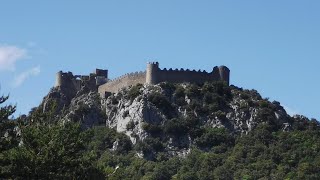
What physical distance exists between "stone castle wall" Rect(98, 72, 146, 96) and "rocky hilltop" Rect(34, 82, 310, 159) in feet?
7.11

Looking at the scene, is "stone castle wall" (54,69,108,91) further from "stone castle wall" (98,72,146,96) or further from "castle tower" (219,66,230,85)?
"castle tower" (219,66,230,85)

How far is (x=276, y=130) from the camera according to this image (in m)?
106

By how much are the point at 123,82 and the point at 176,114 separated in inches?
439

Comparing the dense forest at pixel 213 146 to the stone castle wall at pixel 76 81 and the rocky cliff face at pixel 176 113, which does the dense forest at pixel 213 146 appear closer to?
the rocky cliff face at pixel 176 113

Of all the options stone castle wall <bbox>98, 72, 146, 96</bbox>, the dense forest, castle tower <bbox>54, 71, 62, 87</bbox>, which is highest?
castle tower <bbox>54, 71, 62, 87</bbox>

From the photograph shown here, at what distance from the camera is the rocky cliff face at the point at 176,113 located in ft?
340

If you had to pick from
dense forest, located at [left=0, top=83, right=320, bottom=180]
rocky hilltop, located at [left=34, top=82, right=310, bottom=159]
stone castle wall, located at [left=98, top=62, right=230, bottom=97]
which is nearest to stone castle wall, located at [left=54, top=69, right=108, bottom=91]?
stone castle wall, located at [left=98, top=62, right=230, bottom=97]

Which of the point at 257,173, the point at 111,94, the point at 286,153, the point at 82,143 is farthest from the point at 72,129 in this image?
the point at 111,94

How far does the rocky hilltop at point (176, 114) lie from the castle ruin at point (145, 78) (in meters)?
1.64

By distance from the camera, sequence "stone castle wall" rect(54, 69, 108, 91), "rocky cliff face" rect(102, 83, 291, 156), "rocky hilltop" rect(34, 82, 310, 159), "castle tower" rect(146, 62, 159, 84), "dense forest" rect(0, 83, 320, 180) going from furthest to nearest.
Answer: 1. "stone castle wall" rect(54, 69, 108, 91)
2. "castle tower" rect(146, 62, 159, 84)
3. "rocky cliff face" rect(102, 83, 291, 156)
4. "rocky hilltop" rect(34, 82, 310, 159)
5. "dense forest" rect(0, 83, 320, 180)

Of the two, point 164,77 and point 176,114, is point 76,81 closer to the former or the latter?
point 164,77

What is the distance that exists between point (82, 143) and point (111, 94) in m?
64.1

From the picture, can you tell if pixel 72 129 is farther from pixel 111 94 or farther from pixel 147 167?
pixel 111 94

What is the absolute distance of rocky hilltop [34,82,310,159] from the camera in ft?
340
